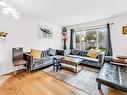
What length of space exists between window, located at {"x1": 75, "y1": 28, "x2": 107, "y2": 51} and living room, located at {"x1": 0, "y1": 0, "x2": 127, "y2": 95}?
96 mm

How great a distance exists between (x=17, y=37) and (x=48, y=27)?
1.88 meters

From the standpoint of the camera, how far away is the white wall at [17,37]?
2966 millimetres

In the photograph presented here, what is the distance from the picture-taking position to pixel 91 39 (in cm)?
480

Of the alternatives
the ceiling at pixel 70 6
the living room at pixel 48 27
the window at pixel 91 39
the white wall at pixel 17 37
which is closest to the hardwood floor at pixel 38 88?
the living room at pixel 48 27

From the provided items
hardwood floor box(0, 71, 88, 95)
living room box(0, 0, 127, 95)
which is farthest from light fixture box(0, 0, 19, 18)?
hardwood floor box(0, 71, 88, 95)

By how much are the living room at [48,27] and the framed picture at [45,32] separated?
5 centimetres

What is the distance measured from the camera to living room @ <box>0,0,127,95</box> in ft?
7.40

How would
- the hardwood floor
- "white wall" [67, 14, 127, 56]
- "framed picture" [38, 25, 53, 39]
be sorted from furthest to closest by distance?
1. "framed picture" [38, 25, 53, 39]
2. "white wall" [67, 14, 127, 56]
3. the hardwood floor

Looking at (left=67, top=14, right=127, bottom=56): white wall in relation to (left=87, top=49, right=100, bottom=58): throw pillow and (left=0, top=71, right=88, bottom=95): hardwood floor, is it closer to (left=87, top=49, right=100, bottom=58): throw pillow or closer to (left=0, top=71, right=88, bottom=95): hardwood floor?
(left=87, top=49, right=100, bottom=58): throw pillow

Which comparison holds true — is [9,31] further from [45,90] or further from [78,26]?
[78,26]

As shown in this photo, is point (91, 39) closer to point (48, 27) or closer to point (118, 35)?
point (118, 35)

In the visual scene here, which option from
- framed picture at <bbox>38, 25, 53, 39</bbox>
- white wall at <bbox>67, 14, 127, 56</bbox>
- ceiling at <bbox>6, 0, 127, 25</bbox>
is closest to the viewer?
ceiling at <bbox>6, 0, 127, 25</bbox>

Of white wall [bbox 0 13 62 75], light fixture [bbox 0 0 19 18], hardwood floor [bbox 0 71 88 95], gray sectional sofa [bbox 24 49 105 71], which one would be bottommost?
hardwood floor [bbox 0 71 88 95]

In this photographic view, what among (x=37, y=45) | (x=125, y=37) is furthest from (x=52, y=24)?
(x=125, y=37)
